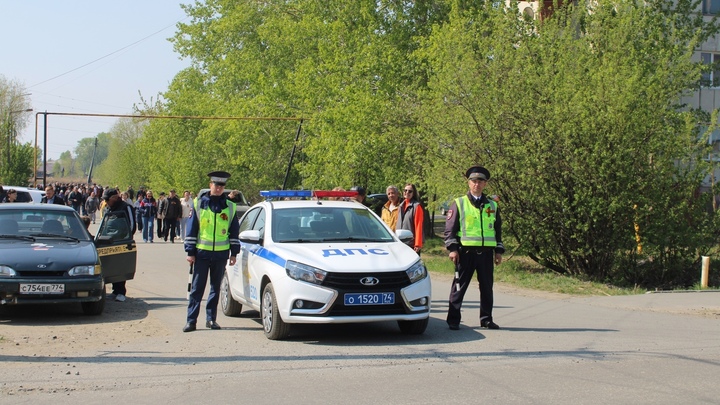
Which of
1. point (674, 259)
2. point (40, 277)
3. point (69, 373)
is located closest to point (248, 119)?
point (674, 259)

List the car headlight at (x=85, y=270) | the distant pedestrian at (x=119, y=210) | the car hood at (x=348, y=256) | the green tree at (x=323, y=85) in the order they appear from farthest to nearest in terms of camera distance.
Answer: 1. the green tree at (x=323, y=85)
2. the distant pedestrian at (x=119, y=210)
3. the car headlight at (x=85, y=270)
4. the car hood at (x=348, y=256)

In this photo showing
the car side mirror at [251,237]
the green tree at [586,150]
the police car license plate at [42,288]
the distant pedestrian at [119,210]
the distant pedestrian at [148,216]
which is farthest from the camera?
the distant pedestrian at [148,216]

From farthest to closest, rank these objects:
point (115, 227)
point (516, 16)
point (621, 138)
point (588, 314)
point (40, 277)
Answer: point (516, 16), point (621, 138), point (115, 227), point (588, 314), point (40, 277)

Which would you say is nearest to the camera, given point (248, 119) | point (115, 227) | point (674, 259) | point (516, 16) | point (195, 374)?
point (195, 374)

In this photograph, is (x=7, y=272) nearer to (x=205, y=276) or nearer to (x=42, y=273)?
(x=42, y=273)

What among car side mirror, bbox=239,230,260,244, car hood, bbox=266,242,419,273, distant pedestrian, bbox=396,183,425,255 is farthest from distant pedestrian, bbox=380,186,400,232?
car side mirror, bbox=239,230,260,244

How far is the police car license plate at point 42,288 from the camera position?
439 inches

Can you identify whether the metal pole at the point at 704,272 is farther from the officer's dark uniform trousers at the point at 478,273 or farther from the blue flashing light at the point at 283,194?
the blue flashing light at the point at 283,194

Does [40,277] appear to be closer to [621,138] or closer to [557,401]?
[557,401]

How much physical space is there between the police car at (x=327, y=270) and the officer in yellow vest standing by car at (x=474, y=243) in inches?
25.1

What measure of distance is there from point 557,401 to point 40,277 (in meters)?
7.25

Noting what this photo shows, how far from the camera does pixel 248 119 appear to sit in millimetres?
39750

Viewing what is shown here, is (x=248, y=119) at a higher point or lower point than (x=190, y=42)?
lower

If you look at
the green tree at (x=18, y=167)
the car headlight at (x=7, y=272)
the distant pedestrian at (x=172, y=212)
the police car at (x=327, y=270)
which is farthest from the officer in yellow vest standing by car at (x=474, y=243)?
the green tree at (x=18, y=167)
